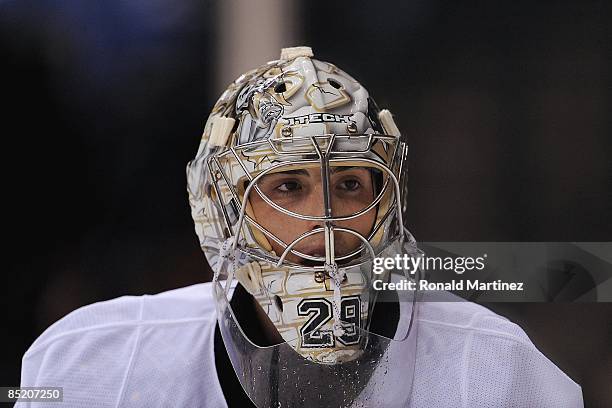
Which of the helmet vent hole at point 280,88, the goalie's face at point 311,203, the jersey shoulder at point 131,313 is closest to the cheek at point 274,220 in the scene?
the goalie's face at point 311,203

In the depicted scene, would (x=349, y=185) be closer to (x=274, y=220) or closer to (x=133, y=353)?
(x=274, y=220)

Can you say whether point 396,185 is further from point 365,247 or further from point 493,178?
point 493,178

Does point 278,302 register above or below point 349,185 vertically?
below

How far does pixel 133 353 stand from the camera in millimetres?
1497

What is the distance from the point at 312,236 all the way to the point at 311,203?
2.1 inches

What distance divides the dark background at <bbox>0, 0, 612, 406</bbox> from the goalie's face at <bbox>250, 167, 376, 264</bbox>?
0.66 feet

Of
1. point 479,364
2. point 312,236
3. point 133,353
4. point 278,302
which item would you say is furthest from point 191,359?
point 479,364

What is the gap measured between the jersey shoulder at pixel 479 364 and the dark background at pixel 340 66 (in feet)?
0.12

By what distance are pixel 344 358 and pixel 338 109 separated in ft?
1.26

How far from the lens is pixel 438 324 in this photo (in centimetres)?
142

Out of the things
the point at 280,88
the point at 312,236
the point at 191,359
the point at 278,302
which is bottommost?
the point at 191,359

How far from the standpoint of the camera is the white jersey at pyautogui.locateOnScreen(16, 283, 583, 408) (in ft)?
4.44

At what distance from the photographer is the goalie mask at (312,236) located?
1.27 m

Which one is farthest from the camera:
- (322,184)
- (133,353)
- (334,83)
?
(133,353)
